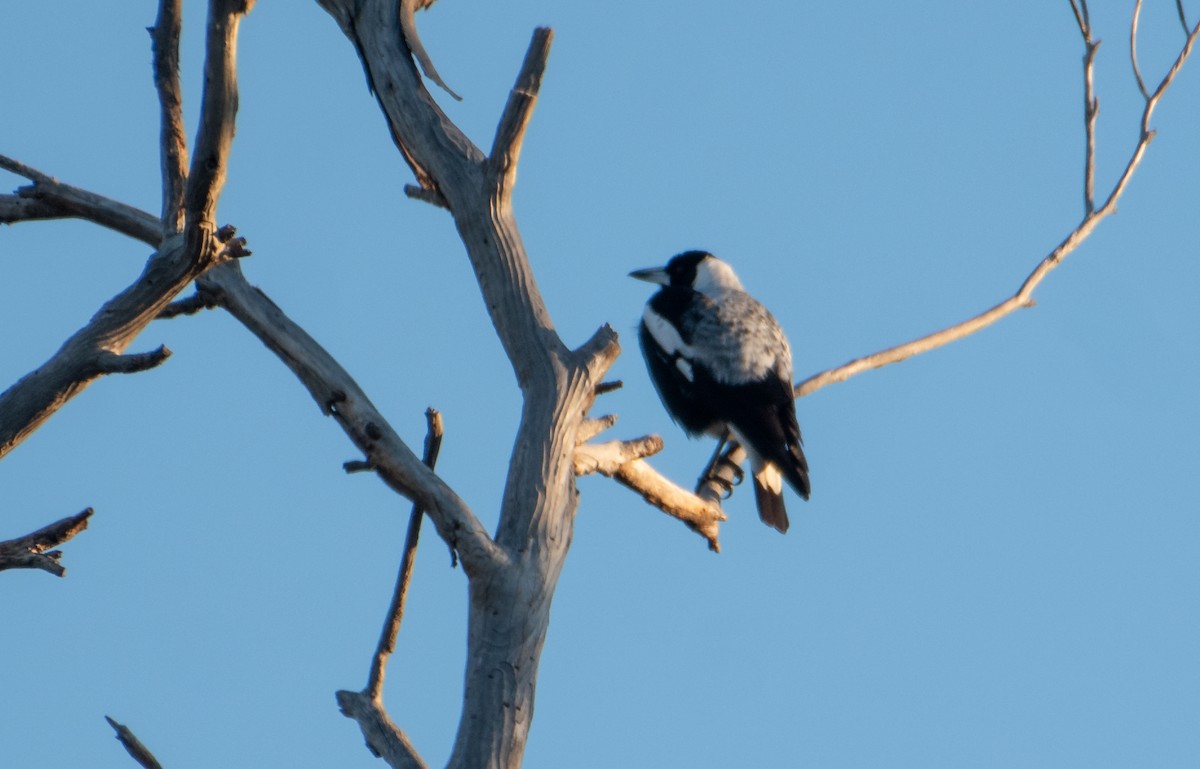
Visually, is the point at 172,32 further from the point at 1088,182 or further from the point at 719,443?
the point at 719,443

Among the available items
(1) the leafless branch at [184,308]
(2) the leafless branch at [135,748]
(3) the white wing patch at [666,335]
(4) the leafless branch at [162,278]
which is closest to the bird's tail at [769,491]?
(3) the white wing patch at [666,335]

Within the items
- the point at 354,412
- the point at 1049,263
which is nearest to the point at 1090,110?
the point at 1049,263

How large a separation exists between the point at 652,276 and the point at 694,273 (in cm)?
20

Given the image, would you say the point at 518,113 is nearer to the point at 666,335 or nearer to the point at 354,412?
the point at 354,412

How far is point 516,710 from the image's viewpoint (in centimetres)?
251

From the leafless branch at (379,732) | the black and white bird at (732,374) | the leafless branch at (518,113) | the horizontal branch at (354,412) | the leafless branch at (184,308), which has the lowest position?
the leafless branch at (379,732)

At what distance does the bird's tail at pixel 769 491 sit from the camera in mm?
4918

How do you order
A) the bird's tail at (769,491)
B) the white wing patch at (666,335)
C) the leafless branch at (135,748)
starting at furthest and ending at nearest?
1. the white wing patch at (666,335)
2. the bird's tail at (769,491)
3. the leafless branch at (135,748)

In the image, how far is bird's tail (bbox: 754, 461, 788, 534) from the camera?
4918mm

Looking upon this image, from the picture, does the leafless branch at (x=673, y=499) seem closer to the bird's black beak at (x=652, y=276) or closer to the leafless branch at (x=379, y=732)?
the leafless branch at (x=379, y=732)

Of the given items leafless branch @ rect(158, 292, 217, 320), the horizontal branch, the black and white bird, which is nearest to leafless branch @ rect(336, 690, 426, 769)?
the horizontal branch

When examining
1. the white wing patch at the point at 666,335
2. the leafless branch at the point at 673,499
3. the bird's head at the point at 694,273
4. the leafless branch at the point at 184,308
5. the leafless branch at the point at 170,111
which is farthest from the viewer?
the bird's head at the point at 694,273

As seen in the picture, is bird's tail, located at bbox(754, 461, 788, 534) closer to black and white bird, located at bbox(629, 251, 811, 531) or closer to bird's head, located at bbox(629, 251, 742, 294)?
black and white bird, located at bbox(629, 251, 811, 531)

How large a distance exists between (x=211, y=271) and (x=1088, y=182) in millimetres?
2287
